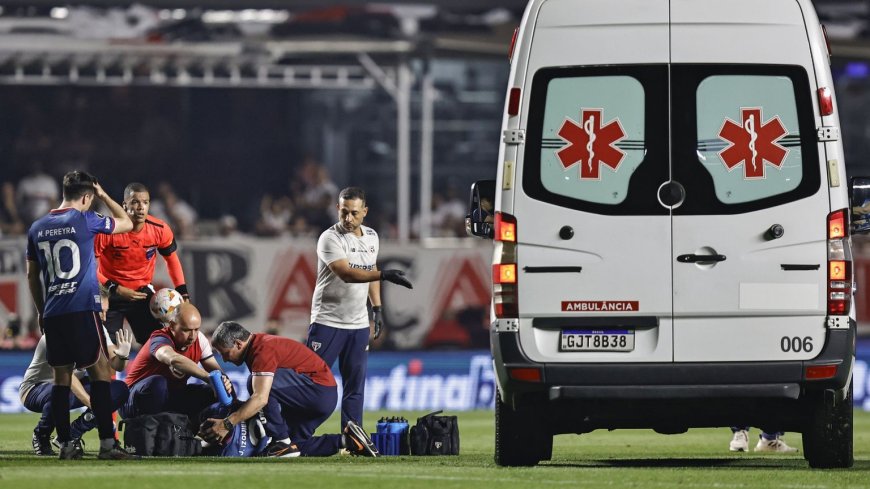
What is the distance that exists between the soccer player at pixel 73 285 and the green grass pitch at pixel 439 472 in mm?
447

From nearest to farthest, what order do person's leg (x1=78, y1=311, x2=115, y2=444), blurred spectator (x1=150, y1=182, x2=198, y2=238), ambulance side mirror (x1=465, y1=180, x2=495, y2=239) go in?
1. ambulance side mirror (x1=465, y1=180, x2=495, y2=239)
2. person's leg (x1=78, y1=311, x2=115, y2=444)
3. blurred spectator (x1=150, y1=182, x2=198, y2=238)

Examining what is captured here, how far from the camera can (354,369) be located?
42.7ft

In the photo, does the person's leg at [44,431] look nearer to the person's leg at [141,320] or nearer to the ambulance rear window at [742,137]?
the person's leg at [141,320]

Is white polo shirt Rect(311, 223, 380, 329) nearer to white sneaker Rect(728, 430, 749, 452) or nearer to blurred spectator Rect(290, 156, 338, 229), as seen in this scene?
white sneaker Rect(728, 430, 749, 452)

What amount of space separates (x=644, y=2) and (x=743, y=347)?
6.39ft

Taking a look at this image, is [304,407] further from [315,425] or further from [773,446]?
[773,446]

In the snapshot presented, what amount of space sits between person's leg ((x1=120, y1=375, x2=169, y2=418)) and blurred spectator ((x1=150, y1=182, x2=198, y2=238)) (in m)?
11.0

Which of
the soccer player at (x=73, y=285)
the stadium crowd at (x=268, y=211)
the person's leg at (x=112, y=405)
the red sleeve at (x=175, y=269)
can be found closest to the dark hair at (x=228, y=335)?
the person's leg at (x=112, y=405)

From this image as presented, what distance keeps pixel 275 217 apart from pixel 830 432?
15.4 m

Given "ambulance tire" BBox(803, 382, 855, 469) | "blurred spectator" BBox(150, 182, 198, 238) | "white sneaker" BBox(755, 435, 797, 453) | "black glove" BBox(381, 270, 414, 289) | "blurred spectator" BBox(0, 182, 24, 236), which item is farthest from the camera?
"blurred spectator" BBox(150, 182, 198, 238)

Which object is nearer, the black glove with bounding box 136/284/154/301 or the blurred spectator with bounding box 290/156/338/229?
the black glove with bounding box 136/284/154/301

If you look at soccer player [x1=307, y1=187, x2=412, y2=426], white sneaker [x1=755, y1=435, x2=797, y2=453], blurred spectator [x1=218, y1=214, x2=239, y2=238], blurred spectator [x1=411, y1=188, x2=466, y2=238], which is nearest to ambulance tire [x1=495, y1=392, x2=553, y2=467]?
soccer player [x1=307, y1=187, x2=412, y2=426]

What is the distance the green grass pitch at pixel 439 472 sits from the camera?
9.49 m

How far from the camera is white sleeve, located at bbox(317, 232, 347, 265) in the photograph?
12.9 m
